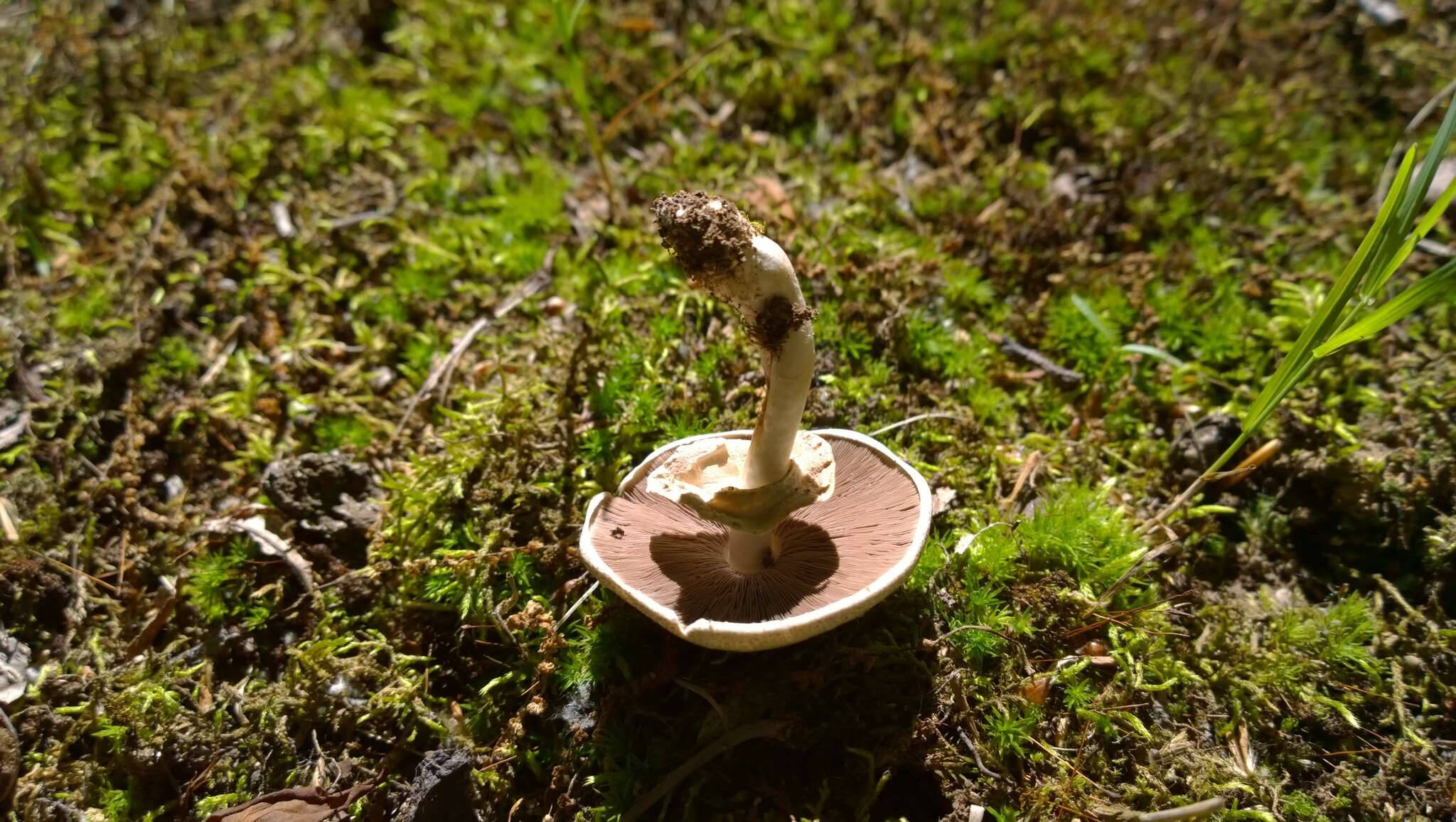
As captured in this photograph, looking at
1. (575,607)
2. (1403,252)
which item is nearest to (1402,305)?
(1403,252)

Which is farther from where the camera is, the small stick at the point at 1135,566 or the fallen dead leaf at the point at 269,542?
the fallen dead leaf at the point at 269,542

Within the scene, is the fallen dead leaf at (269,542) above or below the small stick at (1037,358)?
below

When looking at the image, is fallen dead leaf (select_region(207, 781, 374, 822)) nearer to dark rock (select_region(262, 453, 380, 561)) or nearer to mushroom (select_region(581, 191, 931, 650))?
dark rock (select_region(262, 453, 380, 561))

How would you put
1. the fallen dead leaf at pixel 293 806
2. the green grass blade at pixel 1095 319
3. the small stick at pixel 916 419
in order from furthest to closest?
1. the green grass blade at pixel 1095 319
2. the small stick at pixel 916 419
3. the fallen dead leaf at pixel 293 806

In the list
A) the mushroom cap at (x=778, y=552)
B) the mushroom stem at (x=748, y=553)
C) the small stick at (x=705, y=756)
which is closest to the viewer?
the mushroom cap at (x=778, y=552)

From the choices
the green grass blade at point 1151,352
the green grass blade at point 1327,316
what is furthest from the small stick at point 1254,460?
the green grass blade at point 1327,316

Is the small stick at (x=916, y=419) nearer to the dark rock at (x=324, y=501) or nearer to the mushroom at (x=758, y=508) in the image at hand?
the mushroom at (x=758, y=508)

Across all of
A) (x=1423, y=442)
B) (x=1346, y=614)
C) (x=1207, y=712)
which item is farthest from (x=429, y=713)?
(x=1423, y=442)
